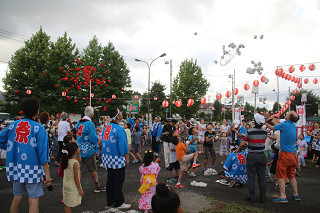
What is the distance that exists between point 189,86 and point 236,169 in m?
31.9

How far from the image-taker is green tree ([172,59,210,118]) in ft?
120

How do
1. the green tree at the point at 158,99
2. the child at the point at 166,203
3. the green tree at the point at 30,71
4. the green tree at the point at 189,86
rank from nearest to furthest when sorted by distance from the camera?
the child at the point at 166,203, the green tree at the point at 30,71, the green tree at the point at 189,86, the green tree at the point at 158,99

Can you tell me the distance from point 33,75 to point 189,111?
77.8 feet

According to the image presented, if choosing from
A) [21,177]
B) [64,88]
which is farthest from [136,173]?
[64,88]

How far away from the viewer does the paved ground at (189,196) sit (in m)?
4.38

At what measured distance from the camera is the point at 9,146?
3.03 metres

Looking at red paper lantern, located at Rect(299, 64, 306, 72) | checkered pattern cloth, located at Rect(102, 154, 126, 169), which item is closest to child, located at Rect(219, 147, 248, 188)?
checkered pattern cloth, located at Rect(102, 154, 126, 169)

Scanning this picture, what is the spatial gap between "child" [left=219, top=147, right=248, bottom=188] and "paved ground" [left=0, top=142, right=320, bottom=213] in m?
0.24

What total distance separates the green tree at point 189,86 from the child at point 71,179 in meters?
33.0

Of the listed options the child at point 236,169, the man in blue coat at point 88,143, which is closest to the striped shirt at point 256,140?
the child at point 236,169

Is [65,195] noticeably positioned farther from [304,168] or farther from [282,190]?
[304,168]

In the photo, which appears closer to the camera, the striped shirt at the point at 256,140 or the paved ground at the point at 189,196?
the paved ground at the point at 189,196

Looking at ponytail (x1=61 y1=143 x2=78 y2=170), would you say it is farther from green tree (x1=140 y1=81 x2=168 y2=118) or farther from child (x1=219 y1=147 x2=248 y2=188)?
green tree (x1=140 y1=81 x2=168 y2=118)

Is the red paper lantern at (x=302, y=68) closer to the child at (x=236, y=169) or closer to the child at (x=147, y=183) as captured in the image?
the child at (x=236, y=169)
